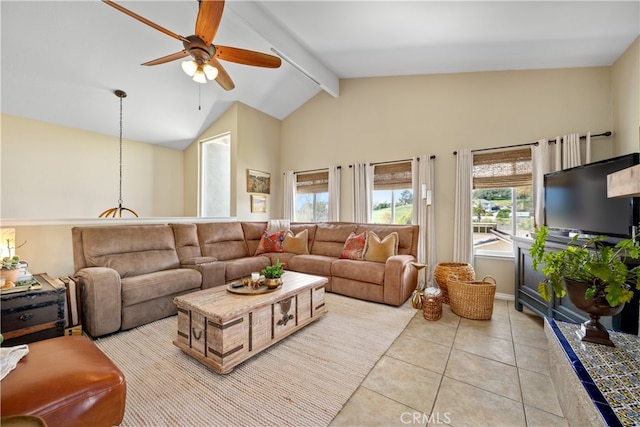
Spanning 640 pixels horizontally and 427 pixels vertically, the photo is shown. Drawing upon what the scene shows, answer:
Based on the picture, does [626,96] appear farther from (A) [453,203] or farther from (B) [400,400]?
(B) [400,400]

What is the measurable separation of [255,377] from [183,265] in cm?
197

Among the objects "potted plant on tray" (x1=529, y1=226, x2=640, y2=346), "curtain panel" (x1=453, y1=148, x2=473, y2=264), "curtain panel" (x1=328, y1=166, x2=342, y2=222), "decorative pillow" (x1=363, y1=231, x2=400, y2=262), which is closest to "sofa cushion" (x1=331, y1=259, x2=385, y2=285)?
"decorative pillow" (x1=363, y1=231, x2=400, y2=262)

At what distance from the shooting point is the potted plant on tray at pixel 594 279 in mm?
1342

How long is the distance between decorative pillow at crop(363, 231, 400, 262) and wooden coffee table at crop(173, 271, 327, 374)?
1.45 metres

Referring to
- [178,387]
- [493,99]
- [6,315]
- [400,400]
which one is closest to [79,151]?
[6,315]

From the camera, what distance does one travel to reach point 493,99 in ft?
11.6

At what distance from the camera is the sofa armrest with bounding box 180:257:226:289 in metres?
3.04

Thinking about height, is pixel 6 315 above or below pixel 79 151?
below

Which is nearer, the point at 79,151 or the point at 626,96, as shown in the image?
the point at 626,96

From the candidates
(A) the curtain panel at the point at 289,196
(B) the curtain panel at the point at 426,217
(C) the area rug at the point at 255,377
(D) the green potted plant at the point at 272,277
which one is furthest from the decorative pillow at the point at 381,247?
(A) the curtain panel at the point at 289,196

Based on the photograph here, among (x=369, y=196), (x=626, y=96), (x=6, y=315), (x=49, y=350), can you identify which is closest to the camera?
(x=49, y=350)

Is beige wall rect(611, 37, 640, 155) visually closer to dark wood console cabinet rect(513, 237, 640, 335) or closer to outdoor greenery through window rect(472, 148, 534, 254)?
outdoor greenery through window rect(472, 148, 534, 254)

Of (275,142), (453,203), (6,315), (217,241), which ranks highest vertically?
(275,142)

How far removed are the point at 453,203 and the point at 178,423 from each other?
3890 mm
